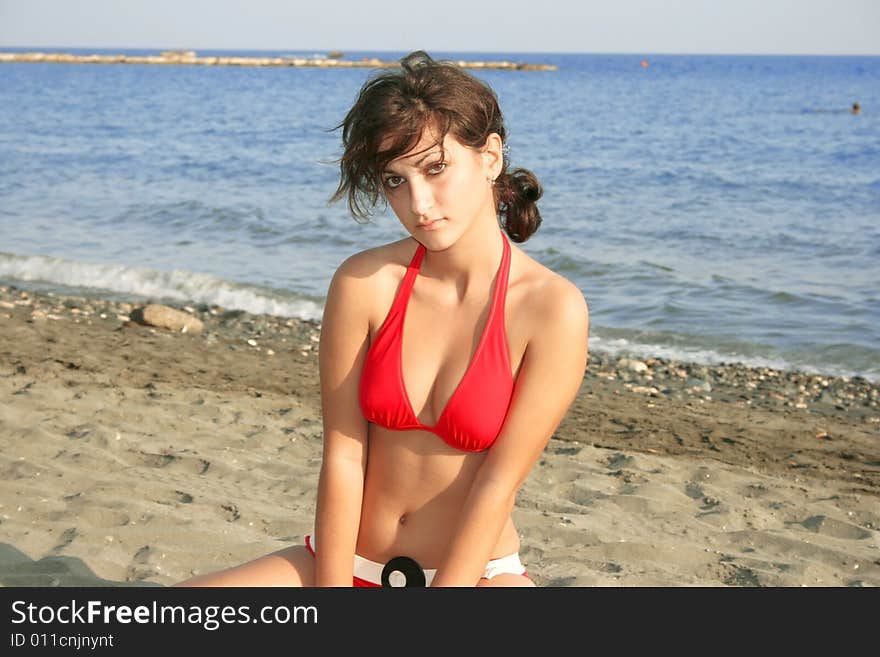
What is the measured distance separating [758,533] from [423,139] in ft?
10.1

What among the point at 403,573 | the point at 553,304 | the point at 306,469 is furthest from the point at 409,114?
the point at 306,469

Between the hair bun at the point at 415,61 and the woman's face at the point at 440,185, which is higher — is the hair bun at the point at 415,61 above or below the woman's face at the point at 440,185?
above

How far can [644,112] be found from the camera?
138 ft

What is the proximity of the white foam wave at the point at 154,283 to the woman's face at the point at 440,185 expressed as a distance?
8110mm

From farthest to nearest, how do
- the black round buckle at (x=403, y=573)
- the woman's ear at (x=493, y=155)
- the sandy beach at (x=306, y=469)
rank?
the sandy beach at (x=306, y=469) → the black round buckle at (x=403, y=573) → the woman's ear at (x=493, y=155)

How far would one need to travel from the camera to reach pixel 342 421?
267 cm

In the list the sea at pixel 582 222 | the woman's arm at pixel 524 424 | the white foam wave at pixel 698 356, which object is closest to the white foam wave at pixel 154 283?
the sea at pixel 582 222

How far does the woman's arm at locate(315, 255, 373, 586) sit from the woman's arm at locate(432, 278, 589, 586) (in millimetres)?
273

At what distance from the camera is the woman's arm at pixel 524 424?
8.21 feet

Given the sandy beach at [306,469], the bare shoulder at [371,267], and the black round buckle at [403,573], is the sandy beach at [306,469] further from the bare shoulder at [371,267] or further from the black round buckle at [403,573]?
the bare shoulder at [371,267]

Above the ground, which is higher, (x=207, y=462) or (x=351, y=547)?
(x=351, y=547)

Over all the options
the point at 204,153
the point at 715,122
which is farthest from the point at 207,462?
the point at 715,122

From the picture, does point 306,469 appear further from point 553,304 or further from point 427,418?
point 553,304
